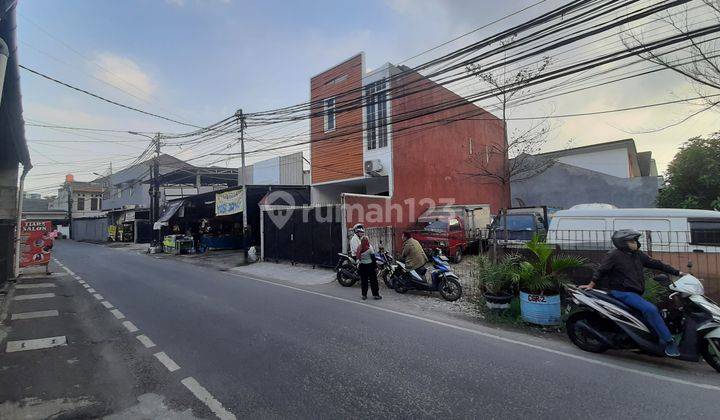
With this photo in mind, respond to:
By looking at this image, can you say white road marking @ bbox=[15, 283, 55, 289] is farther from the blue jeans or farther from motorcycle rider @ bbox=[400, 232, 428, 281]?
the blue jeans

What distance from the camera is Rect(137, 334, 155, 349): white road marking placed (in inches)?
209

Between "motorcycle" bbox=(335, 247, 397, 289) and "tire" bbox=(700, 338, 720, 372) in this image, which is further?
"motorcycle" bbox=(335, 247, 397, 289)

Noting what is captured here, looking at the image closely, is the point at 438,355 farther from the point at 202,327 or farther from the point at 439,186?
the point at 439,186

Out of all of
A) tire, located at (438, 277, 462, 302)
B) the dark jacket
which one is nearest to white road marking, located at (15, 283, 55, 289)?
tire, located at (438, 277, 462, 302)

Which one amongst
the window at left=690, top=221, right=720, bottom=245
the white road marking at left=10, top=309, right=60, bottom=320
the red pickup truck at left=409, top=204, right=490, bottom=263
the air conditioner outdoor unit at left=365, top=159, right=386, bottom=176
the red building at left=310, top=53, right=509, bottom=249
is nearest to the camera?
the window at left=690, top=221, right=720, bottom=245

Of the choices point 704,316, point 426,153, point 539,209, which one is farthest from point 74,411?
point 426,153

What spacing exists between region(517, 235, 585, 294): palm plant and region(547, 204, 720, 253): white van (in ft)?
3.12

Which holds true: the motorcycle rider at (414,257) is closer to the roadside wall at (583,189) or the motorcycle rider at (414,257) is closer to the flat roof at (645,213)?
the flat roof at (645,213)

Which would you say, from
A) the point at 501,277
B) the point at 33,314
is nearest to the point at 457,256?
the point at 501,277

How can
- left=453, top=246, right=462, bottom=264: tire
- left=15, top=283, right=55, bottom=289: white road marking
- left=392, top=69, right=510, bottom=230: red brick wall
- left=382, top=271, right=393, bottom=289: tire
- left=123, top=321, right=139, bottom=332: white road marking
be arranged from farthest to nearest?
left=392, top=69, right=510, bottom=230: red brick wall < left=453, top=246, right=462, bottom=264: tire < left=15, top=283, right=55, bottom=289: white road marking < left=382, top=271, right=393, bottom=289: tire < left=123, top=321, right=139, bottom=332: white road marking

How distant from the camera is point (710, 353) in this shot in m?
Answer: 4.28

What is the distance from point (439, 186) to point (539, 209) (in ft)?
21.9

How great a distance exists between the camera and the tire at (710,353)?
4.21 meters

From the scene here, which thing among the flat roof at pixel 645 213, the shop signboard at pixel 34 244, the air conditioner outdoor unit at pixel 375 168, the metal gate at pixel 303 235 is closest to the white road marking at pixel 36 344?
the metal gate at pixel 303 235
